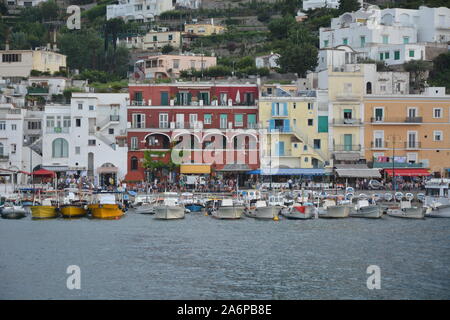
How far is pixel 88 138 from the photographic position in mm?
90062

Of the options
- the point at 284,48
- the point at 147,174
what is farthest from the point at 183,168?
the point at 284,48

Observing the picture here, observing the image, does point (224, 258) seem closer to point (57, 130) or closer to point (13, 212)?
point (13, 212)

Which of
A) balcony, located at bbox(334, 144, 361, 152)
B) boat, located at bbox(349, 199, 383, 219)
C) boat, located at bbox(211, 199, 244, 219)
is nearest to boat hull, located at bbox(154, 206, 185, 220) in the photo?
boat, located at bbox(211, 199, 244, 219)

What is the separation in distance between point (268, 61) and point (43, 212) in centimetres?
4341

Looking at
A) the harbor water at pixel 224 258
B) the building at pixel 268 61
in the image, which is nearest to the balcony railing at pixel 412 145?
the harbor water at pixel 224 258

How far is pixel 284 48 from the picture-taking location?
117m

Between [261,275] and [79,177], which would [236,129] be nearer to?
[79,177]

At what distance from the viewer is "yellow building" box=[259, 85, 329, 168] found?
293 feet

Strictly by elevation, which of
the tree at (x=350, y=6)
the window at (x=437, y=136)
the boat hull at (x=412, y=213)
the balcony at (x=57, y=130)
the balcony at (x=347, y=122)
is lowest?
the boat hull at (x=412, y=213)

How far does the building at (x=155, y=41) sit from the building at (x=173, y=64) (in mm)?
22965

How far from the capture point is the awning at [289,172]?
8731 cm

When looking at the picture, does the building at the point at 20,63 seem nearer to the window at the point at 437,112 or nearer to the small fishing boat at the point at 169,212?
the window at the point at 437,112

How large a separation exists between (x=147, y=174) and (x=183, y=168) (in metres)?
3.06

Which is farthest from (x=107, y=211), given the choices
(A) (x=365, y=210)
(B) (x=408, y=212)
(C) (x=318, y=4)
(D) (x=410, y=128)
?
(C) (x=318, y=4)
